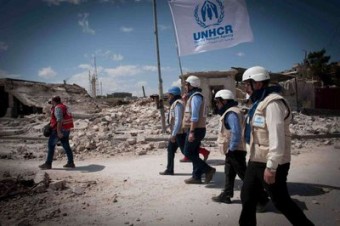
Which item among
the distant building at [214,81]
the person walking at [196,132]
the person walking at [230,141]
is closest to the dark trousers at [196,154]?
the person walking at [196,132]

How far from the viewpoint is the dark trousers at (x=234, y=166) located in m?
4.59

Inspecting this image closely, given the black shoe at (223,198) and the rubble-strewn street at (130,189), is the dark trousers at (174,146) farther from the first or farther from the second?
the black shoe at (223,198)

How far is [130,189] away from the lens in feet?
18.8

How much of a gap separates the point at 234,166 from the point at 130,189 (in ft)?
7.02

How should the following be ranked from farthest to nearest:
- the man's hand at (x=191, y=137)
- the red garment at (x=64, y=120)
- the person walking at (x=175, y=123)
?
the red garment at (x=64, y=120) → the person walking at (x=175, y=123) → the man's hand at (x=191, y=137)

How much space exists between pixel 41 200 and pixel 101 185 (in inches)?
49.3

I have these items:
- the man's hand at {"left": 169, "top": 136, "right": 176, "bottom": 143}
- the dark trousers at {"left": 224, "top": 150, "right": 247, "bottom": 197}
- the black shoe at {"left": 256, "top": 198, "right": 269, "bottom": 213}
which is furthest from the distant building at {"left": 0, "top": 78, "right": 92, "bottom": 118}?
the black shoe at {"left": 256, "top": 198, "right": 269, "bottom": 213}

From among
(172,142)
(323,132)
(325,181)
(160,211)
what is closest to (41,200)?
(160,211)

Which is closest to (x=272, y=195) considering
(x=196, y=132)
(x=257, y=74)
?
(x=257, y=74)

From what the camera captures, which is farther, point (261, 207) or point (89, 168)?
point (89, 168)

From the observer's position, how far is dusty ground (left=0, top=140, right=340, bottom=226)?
166 inches

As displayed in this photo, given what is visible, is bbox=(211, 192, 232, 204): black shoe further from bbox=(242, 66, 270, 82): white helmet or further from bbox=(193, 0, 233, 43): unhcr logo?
bbox=(193, 0, 233, 43): unhcr logo

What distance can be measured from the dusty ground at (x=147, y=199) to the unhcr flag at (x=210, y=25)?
364cm

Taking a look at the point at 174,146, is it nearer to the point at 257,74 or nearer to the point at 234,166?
the point at 234,166
